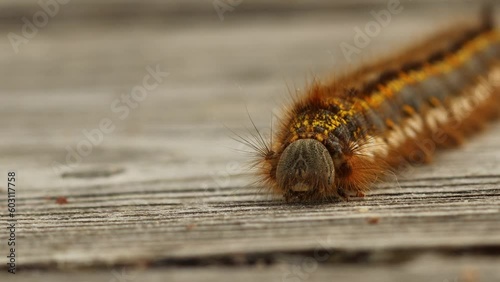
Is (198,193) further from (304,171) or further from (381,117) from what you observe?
(381,117)

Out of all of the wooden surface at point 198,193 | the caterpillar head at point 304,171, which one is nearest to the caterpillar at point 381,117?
the caterpillar head at point 304,171

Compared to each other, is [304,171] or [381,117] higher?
[381,117]

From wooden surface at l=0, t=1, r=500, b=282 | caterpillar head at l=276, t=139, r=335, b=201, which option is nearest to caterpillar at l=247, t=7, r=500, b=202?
caterpillar head at l=276, t=139, r=335, b=201

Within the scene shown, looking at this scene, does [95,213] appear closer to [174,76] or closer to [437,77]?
[437,77]

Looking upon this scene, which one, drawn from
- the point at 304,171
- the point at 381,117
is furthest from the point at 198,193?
the point at 381,117

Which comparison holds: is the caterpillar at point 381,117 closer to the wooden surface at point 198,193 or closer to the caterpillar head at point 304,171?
the caterpillar head at point 304,171

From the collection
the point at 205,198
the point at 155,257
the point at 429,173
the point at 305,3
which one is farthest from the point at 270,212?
the point at 305,3
